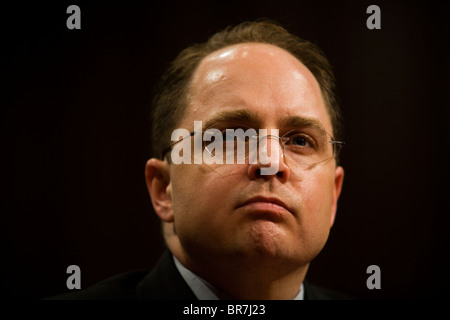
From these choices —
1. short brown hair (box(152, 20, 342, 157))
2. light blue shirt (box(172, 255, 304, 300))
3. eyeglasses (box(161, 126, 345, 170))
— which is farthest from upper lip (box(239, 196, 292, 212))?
short brown hair (box(152, 20, 342, 157))

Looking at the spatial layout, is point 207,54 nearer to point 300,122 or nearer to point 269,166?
point 300,122

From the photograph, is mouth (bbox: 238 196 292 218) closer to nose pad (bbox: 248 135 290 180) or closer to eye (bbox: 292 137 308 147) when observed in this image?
nose pad (bbox: 248 135 290 180)

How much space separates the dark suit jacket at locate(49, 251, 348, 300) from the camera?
149 centimetres

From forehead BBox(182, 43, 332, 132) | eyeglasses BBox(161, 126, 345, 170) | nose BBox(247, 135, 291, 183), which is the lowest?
nose BBox(247, 135, 291, 183)

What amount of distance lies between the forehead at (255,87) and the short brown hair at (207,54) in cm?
7

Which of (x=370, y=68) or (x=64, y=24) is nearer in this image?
(x=64, y=24)

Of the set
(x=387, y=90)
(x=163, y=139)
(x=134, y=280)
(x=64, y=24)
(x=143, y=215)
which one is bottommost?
(x=134, y=280)

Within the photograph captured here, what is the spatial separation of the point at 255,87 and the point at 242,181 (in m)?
0.33

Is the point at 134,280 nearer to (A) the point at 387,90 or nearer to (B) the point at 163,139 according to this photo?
(B) the point at 163,139

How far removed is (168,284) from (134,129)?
818 millimetres

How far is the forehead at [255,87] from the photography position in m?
1.44

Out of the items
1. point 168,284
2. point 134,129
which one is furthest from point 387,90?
point 168,284

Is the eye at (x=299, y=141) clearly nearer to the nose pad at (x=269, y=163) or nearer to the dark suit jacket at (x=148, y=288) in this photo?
the nose pad at (x=269, y=163)

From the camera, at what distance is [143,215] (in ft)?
6.72
